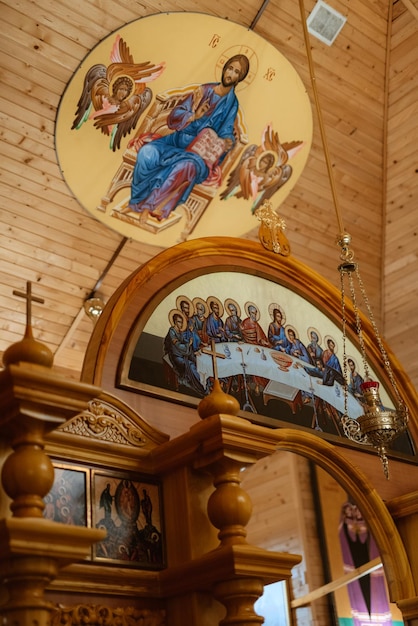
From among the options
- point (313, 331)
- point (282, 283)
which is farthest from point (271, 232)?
point (313, 331)

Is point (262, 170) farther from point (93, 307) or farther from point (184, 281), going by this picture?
point (184, 281)

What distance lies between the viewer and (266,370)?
581 cm

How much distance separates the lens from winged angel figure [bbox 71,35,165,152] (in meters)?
6.70

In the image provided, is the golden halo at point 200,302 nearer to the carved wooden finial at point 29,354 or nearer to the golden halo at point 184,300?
the golden halo at point 184,300

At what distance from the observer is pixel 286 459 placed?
9.80 meters

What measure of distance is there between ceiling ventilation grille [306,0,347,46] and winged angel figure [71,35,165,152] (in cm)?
150

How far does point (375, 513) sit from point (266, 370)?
4.04 feet

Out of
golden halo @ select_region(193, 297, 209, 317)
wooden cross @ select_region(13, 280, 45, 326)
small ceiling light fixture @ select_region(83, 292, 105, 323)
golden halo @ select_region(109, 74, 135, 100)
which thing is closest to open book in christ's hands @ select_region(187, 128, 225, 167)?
golden halo @ select_region(109, 74, 135, 100)

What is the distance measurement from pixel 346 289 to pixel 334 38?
2.47 metres

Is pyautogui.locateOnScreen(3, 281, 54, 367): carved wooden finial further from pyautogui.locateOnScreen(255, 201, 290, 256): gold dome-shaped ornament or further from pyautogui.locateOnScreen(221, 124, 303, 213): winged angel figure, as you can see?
pyautogui.locateOnScreen(221, 124, 303, 213): winged angel figure

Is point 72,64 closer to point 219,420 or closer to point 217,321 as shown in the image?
point 217,321

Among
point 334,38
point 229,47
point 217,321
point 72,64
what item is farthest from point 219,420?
point 334,38

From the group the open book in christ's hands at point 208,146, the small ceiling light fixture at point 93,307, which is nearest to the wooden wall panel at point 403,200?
the open book in christ's hands at point 208,146

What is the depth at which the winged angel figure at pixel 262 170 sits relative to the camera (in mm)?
7773
